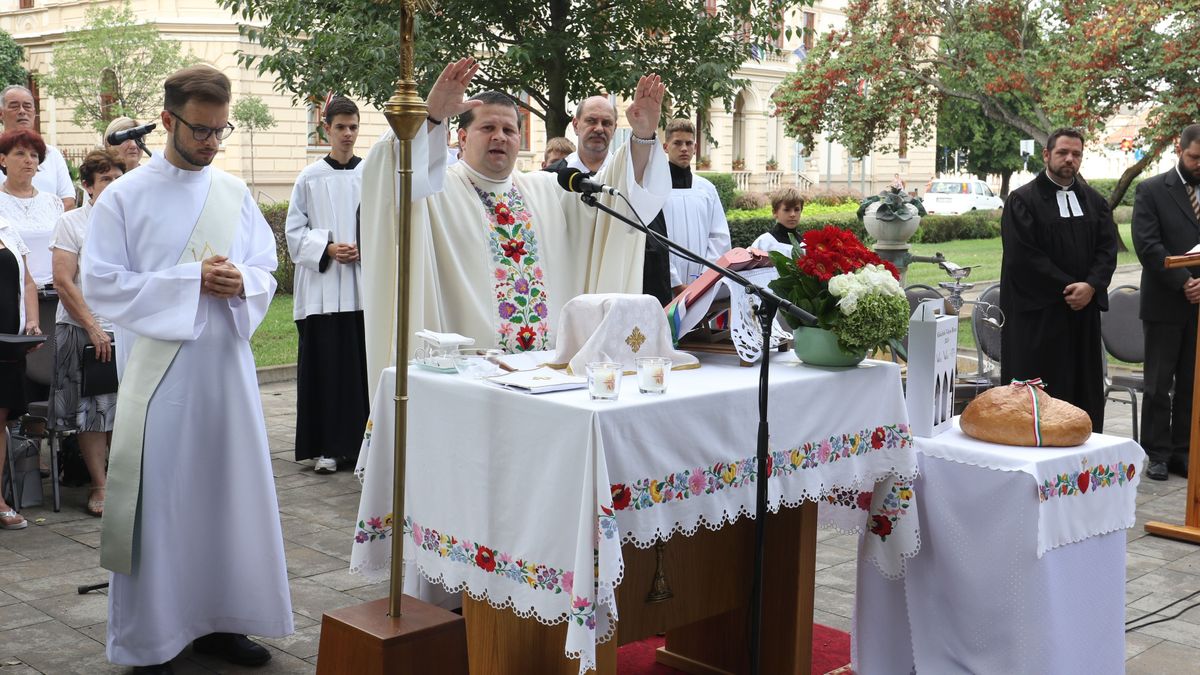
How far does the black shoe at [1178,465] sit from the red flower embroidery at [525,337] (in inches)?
179

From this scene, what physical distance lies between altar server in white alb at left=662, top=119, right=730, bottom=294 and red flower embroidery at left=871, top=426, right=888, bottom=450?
10.2 ft

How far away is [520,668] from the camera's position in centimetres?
354

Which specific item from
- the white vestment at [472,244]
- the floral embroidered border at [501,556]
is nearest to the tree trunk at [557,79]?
the white vestment at [472,244]

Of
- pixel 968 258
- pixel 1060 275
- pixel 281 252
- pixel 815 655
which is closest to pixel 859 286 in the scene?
pixel 815 655

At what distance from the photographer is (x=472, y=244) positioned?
430cm

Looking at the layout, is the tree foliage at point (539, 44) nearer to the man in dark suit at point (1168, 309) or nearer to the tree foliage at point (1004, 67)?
the man in dark suit at point (1168, 309)

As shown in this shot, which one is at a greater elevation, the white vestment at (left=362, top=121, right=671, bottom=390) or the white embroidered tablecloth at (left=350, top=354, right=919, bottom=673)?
the white vestment at (left=362, top=121, right=671, bottom=390)

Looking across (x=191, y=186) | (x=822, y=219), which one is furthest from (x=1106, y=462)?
(x=822, y=219)

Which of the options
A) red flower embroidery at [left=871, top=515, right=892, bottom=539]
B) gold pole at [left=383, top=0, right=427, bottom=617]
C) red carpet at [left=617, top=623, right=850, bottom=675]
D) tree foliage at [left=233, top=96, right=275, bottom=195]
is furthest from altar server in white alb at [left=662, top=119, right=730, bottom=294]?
tree foliage at [left=233, top=96, right=275, bottom=195]

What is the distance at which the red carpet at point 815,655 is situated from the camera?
14.1 ft

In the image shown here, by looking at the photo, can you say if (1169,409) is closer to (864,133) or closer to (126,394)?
(126,394)

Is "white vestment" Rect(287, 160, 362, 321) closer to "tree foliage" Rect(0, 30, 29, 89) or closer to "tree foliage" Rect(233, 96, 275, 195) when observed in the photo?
"tree foliage" Rect(233, 96, 275, 195)

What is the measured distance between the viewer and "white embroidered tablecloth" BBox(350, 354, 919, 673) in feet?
9.90

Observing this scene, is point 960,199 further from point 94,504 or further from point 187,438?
point 187,438
